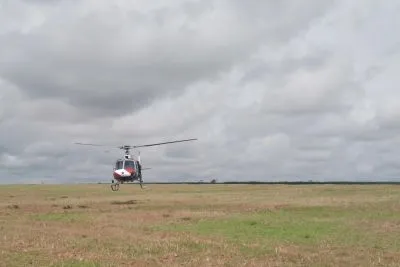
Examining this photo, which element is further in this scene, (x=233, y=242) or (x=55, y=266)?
(x=233, y=242)

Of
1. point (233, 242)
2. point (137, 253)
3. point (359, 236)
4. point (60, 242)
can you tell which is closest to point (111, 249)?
point (137, 253)

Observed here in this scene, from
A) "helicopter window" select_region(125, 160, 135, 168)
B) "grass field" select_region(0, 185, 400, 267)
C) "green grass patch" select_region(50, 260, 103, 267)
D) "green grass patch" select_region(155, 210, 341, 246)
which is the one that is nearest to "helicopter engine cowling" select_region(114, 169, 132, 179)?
"helicopter window" select_region(125, 160, 135, 168)

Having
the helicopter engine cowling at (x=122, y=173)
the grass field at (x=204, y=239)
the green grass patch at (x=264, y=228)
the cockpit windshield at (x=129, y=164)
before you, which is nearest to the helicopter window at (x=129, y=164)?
the cockpit windshield at (x=129, y=164)

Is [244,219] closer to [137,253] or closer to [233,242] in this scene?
[233,242]

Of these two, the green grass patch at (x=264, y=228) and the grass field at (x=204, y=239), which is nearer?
the grass field at (x=204, y=239)

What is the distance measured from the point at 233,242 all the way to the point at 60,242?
24.5 ft

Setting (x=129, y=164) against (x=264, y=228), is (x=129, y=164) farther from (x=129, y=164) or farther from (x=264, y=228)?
(x=264, y=228)

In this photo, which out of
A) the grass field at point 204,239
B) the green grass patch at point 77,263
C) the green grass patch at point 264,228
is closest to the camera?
the green grass patch at point 77,263

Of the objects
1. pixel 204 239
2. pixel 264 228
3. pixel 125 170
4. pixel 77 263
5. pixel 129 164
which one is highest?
pixel 129 164

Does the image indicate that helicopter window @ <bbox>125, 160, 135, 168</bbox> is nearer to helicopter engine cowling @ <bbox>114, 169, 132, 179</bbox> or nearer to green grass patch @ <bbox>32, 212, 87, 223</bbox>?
helicopter engine cowling @ <bbox>114, 169, 132, 179</bbox>

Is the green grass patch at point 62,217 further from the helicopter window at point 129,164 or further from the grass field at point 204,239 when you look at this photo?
the helicopter window at point 129,164

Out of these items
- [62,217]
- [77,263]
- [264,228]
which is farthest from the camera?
[62,217]

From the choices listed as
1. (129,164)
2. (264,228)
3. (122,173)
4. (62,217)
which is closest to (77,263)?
(264,228)

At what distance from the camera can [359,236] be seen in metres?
29.5
